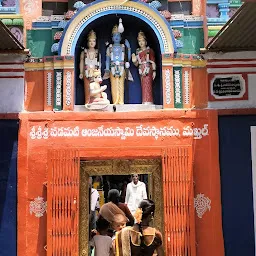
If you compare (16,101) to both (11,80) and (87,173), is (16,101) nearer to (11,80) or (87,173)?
(11,80)

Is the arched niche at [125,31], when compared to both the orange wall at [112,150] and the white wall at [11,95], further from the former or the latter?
the white wall at [11,95]

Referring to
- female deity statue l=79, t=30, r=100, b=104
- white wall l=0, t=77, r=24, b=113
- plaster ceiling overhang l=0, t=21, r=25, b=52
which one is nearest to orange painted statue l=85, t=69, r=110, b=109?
female deity statue l=79, t=30, r=100, b=104

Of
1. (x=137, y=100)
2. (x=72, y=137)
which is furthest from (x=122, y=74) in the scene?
(x=72, y=137)

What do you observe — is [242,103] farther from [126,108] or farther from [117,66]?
[117,66]

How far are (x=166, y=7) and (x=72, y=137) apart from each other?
2.67m

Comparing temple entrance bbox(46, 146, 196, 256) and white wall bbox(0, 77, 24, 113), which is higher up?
white wall bbox(0, 77, 24, 113)

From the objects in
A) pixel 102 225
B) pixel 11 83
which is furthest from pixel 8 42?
pixel 102 225

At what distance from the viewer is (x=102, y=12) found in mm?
9242

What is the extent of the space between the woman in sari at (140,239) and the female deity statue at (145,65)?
3356mm

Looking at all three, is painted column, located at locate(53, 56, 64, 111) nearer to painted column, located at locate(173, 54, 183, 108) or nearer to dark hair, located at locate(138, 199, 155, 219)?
painted column, located at locate(173, 54, 183, 108)

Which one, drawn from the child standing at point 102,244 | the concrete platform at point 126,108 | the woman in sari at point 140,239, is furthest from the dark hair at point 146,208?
the concrete platform at point 126,108

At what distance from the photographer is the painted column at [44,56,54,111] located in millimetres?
9211

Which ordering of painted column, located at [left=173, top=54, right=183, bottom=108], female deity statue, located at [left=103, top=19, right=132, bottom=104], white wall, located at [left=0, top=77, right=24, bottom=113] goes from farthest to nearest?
female deity statue, located at [left=103, top=19, right=132, bottom=104]
painted column, located at [left=173, top=54, right=183, bottom=108]
white wall, located at [left=0, top=77, right=24, bottom=113]

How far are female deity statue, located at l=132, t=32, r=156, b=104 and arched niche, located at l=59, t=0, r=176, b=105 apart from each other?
0.12 m
